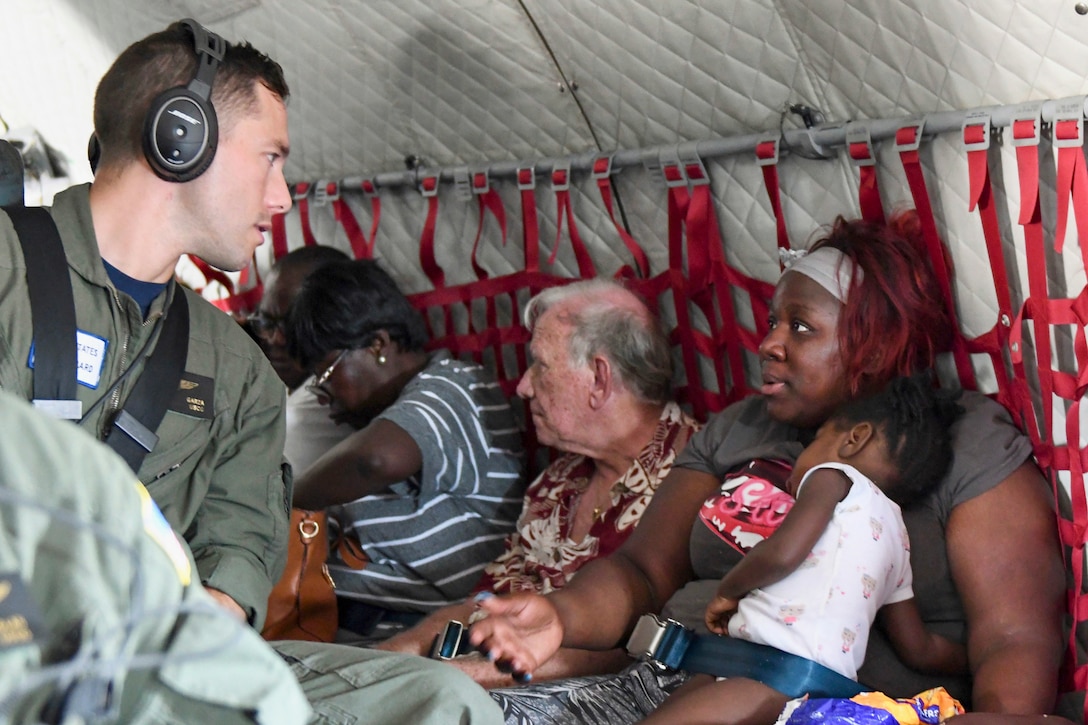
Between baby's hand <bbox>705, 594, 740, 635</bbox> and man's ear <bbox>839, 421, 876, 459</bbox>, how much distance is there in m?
0.29

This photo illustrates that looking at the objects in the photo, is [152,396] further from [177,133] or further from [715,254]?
[715,254]

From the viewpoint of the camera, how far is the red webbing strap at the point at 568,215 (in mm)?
2814

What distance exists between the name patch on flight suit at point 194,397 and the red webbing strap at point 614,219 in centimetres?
115

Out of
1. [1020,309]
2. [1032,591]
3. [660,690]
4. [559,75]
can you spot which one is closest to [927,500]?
[1032,591]

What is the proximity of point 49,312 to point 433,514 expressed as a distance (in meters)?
1.23

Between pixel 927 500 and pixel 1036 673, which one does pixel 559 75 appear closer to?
pixel 927 500

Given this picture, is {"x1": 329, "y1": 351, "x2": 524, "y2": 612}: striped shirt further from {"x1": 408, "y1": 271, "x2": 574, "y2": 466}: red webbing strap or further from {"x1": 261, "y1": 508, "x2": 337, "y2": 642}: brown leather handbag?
{"x1": 408, "y1": 271, "x2": 574, "y2": 466}: red webbing strap

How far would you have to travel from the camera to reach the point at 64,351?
166 cm

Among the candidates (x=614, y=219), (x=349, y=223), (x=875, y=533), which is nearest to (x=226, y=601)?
(x=875, y=533)

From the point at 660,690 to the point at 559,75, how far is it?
1393 millimetres

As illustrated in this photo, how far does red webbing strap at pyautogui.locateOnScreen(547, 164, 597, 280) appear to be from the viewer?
281 centimetres

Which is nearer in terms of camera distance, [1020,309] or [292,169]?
[1020,309]

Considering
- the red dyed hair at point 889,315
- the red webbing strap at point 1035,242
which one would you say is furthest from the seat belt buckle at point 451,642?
the red webbing strap at point 1035,242

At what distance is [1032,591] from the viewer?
1.81 m
